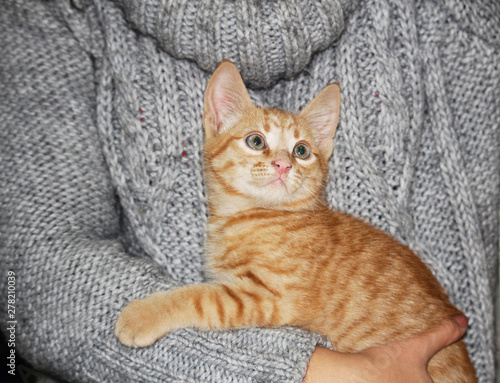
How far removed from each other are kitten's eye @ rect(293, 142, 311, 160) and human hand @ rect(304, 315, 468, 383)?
2.07 ft

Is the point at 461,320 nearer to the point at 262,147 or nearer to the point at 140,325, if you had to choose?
the point at 262,147

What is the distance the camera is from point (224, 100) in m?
1.34

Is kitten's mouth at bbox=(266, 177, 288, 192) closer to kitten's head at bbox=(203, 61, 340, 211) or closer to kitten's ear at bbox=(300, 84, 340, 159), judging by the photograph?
kitten's head at bbox=(203, 61, 340, 211)

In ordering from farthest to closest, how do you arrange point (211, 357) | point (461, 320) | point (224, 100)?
point (224, 100)
point (461, 320)
point (211, 357)

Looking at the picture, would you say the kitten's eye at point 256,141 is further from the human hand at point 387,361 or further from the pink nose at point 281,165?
the human hand at point 387,361

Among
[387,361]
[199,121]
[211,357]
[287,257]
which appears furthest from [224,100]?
[387,361]

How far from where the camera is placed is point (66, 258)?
1.12 metres

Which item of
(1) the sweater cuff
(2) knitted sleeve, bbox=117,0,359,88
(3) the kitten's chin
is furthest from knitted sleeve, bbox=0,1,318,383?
(3) the kitten's chin

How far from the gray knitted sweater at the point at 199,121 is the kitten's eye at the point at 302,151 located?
11 cm

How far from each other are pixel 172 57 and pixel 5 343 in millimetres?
1046

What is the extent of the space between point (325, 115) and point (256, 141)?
26 centimetres

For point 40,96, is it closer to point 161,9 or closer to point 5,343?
point 161,9

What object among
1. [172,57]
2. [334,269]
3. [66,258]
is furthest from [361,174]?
[66,258]

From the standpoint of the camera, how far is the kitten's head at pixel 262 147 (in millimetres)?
1261
